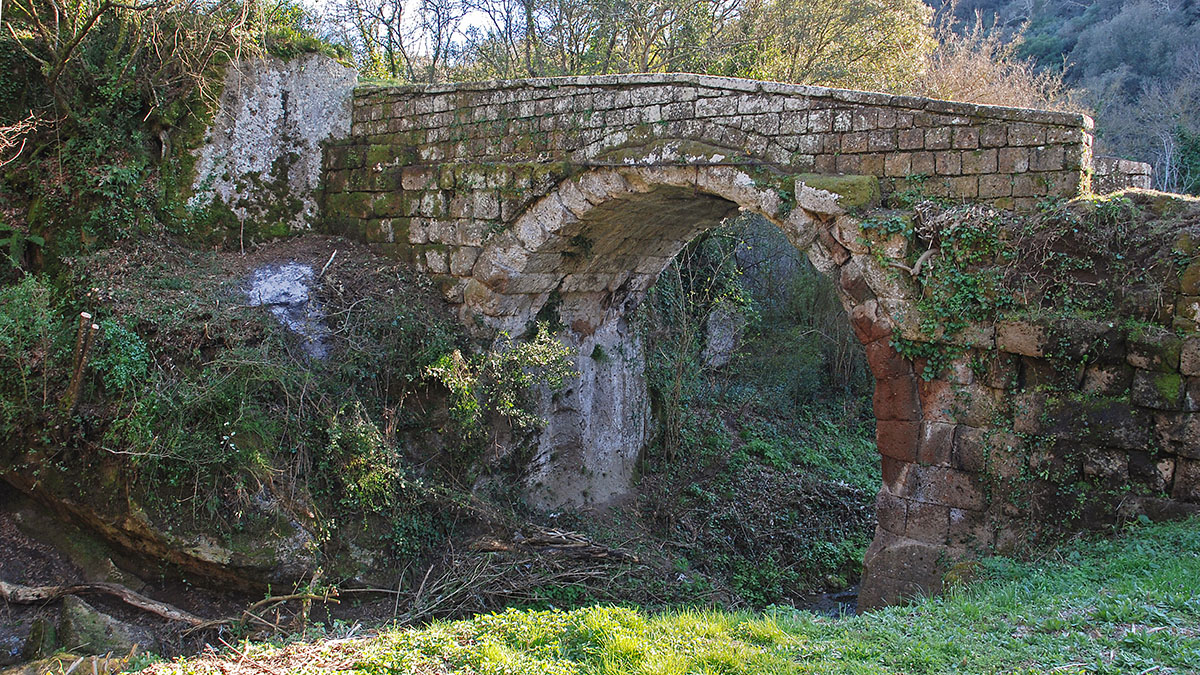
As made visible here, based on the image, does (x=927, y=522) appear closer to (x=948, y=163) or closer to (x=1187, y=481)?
(x=1187, y=481)

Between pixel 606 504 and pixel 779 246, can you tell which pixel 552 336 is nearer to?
pixel 606 504

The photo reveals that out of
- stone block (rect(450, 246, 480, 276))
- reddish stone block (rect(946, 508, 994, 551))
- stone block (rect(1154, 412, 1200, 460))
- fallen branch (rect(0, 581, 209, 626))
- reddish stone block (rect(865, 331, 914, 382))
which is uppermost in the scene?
stone block (rect(450, 246, 480, 276))

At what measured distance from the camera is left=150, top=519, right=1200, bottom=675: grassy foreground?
3.38 m

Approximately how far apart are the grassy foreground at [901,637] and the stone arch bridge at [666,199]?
0.97m

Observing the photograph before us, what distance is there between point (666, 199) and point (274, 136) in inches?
156

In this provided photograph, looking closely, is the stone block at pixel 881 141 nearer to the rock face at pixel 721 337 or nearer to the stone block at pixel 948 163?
the stone block at pixel 948 163

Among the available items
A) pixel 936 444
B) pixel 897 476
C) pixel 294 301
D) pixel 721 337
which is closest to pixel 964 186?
pixel 936 444

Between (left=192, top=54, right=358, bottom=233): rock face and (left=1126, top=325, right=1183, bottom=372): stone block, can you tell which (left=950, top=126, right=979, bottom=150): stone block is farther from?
(left=192, top=54, right=358, bottom=233): rock face

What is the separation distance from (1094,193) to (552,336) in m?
4.76

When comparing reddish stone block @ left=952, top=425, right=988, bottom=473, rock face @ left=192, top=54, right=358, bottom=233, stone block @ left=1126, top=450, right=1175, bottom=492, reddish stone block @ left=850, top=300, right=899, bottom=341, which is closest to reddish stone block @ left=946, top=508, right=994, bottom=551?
reddish stone block @ left=952, top=425, right=988, bottom=473

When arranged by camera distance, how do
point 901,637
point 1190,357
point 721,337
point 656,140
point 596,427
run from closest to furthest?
point 901,637 < point 1190,357 < point 656,140 < point 596,427 < point 721,337

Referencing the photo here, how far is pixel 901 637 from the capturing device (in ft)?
12.3

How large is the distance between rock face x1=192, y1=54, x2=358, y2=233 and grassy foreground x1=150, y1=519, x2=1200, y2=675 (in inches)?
185

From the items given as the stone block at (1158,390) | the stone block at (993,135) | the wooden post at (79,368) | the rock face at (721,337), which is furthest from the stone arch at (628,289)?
the wooden post at (79,368)
